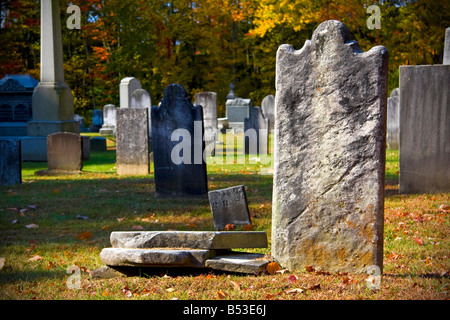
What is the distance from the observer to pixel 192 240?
4664 mm

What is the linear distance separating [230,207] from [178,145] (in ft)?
8.30

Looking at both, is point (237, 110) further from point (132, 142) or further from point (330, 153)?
point (330, 153)

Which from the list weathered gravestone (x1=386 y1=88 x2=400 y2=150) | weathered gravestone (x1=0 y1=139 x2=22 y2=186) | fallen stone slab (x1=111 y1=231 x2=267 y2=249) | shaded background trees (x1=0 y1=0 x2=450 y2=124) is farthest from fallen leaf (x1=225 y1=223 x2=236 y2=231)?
shaded background trees (x1=0 y1=0 x2=450 y2=124)

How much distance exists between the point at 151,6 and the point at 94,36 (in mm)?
5568

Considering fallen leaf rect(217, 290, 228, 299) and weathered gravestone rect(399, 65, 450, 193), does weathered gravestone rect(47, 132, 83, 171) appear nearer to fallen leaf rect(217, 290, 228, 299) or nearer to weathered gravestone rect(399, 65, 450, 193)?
weathered gravestone rect(399, 65, 450, 193)

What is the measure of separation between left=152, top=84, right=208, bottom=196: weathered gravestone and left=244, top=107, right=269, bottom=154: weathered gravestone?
299 inches

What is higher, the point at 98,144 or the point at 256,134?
the point at 256,134

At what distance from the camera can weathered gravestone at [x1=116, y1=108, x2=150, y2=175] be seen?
11961 mm

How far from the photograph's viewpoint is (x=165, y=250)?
452 centimetres

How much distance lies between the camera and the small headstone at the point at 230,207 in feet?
22.9

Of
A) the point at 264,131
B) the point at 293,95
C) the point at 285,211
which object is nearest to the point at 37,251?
the point at 285,211

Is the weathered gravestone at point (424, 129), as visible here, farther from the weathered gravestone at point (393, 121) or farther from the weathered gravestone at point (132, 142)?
the weathered gravestone at point (393, 121)

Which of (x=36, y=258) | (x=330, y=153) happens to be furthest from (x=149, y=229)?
(x=330, y=153)
